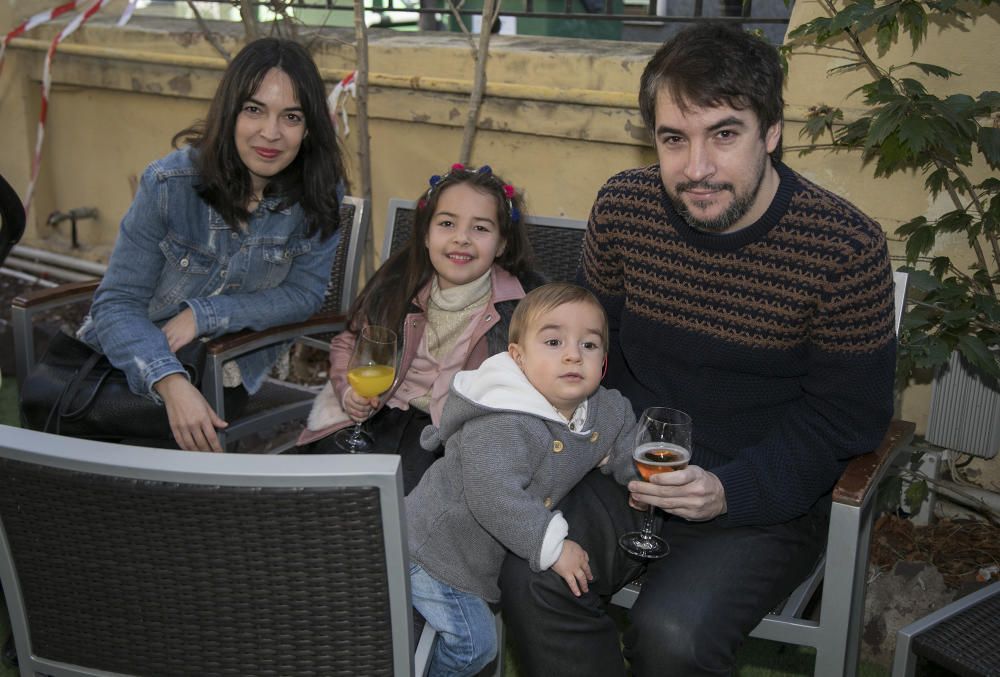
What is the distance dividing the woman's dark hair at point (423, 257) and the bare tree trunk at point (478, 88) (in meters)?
1.34

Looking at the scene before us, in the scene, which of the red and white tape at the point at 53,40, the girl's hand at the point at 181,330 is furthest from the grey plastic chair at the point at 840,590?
the red and white tape at the point at 53,40

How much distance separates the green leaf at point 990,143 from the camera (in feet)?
9.79

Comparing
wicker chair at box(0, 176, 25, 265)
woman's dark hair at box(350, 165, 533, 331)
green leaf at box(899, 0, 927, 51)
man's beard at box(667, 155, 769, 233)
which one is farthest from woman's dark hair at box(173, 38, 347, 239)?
green leaf at box(899, 0, 927, 51)

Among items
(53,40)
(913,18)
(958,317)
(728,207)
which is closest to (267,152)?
(728,207)

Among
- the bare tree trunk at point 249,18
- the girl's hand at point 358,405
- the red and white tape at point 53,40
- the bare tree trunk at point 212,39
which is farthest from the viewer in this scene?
the red and white tape at point 53,40

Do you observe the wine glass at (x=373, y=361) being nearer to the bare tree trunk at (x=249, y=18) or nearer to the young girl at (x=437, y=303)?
the young girl at (x=437, y=303)

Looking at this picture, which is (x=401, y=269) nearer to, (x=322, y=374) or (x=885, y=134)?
(x=885, y=134)

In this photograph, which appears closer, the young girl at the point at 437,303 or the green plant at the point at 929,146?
the young girl at the point at 437,303

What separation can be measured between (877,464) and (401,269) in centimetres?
139

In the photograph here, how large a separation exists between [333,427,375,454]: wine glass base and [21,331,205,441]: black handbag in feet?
1.49

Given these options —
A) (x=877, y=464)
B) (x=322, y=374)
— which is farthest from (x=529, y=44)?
(x=877, y=464)

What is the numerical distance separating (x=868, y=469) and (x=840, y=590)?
0.90 feet

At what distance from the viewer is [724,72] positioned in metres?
2.14

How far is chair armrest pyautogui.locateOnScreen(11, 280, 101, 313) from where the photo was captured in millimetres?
3061
